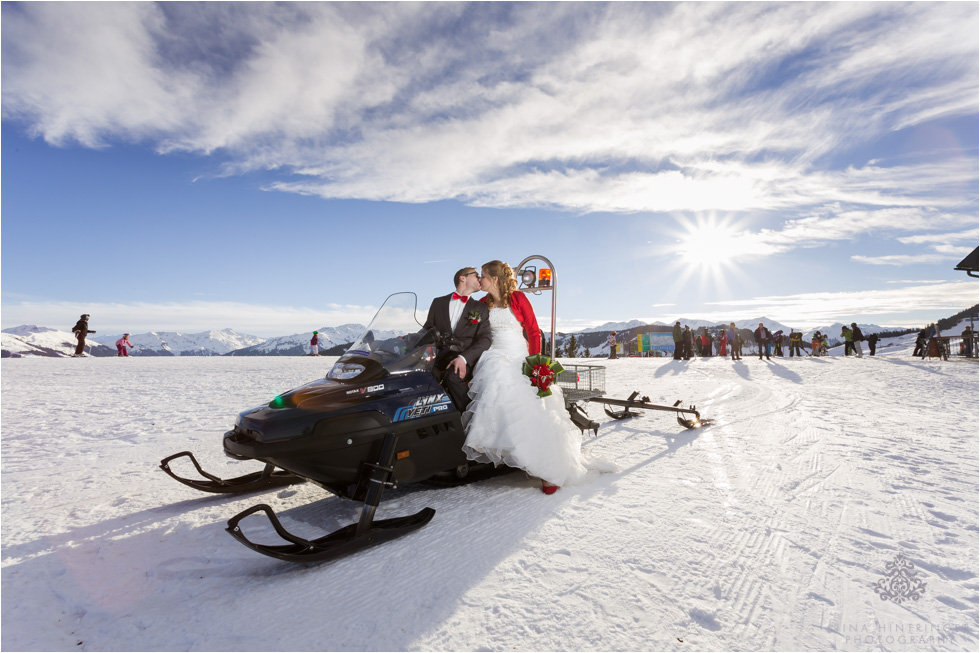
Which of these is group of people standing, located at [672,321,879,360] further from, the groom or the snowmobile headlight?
the snowmobile headlight

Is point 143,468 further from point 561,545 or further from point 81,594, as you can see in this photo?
point 561,545

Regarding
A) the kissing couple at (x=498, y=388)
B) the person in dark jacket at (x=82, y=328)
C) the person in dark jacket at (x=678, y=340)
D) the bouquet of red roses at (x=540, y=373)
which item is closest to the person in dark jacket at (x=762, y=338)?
the person in dark jacket at (x=678, y=340)

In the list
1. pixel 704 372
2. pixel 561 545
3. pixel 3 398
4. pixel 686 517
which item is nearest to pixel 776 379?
pixel 704 372

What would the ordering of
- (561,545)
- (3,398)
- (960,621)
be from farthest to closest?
1. (3,398)
2. (561,545)
3. (960,621)

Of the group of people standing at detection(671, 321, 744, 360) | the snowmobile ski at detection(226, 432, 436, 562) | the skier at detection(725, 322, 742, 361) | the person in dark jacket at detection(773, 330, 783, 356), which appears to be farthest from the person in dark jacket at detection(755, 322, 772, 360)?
the snowmobile ski at detection(226, 432, 436, 562)

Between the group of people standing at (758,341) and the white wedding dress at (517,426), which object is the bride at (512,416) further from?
the group of people standing at (758,341)

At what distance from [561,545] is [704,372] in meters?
14.0

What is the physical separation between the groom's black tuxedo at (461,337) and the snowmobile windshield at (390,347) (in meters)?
0.17

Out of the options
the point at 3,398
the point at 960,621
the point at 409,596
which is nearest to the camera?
the point at 960,621

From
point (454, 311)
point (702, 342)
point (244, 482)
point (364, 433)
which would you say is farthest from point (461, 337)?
point (702, 342)

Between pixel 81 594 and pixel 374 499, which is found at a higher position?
pixel 374 499

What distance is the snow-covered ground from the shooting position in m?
2.37

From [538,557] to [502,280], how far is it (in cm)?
269

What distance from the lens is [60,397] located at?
9227 millimetres
